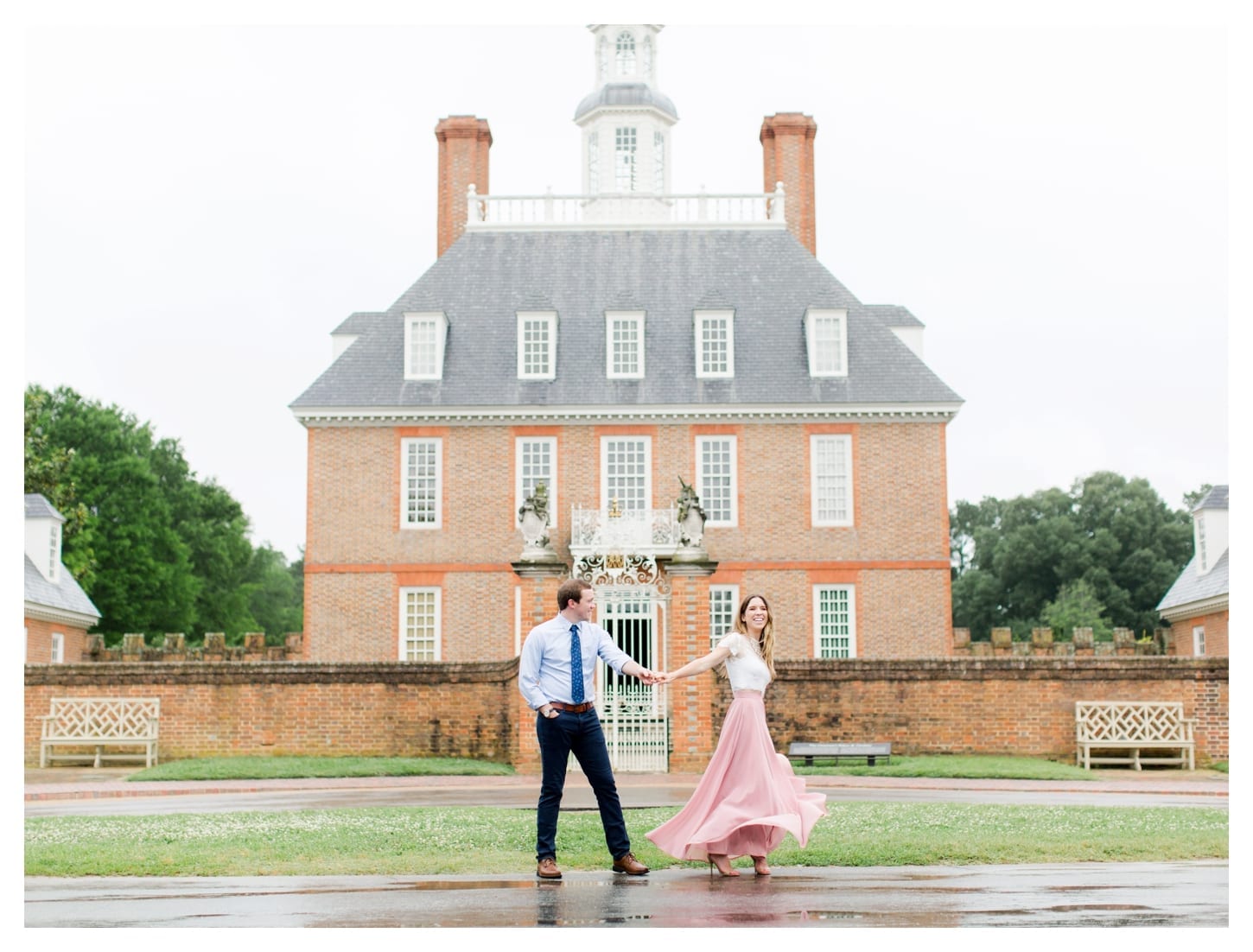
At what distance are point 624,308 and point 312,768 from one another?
16.0m

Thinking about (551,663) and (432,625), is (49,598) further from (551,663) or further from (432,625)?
(551,663)

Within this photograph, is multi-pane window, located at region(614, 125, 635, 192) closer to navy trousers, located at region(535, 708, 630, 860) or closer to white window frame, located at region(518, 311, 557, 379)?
white window frame, located at region(518, 311, 557, 379)

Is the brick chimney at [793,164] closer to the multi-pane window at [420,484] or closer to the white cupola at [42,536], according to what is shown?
the multi-pane window at [420,484]

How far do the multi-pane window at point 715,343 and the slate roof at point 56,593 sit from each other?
51.0 ft

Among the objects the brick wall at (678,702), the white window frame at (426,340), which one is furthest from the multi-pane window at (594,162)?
the brick wall at (678,702)

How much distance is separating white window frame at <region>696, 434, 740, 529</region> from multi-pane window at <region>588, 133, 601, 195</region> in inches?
403

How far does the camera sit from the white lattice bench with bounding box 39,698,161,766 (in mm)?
24078

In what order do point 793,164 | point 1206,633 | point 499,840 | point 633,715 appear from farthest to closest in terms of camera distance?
1. point 793,164
2. point 1206,633
3. point 633,715
4. point 499,840

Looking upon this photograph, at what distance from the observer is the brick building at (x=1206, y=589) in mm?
33094

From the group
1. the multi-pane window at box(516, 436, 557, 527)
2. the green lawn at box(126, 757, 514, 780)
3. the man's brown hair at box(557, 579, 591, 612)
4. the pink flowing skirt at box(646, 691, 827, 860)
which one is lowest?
the green lawn at box(126, 757, 514, 780)

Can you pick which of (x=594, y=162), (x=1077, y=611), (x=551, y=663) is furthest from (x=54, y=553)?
(x=1077, y=611)

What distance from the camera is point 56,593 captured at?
35281 mm

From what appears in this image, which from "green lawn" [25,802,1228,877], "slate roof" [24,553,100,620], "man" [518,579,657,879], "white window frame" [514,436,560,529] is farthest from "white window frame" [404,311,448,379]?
"man" [518,579,657,879]

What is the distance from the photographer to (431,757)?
24016mm
